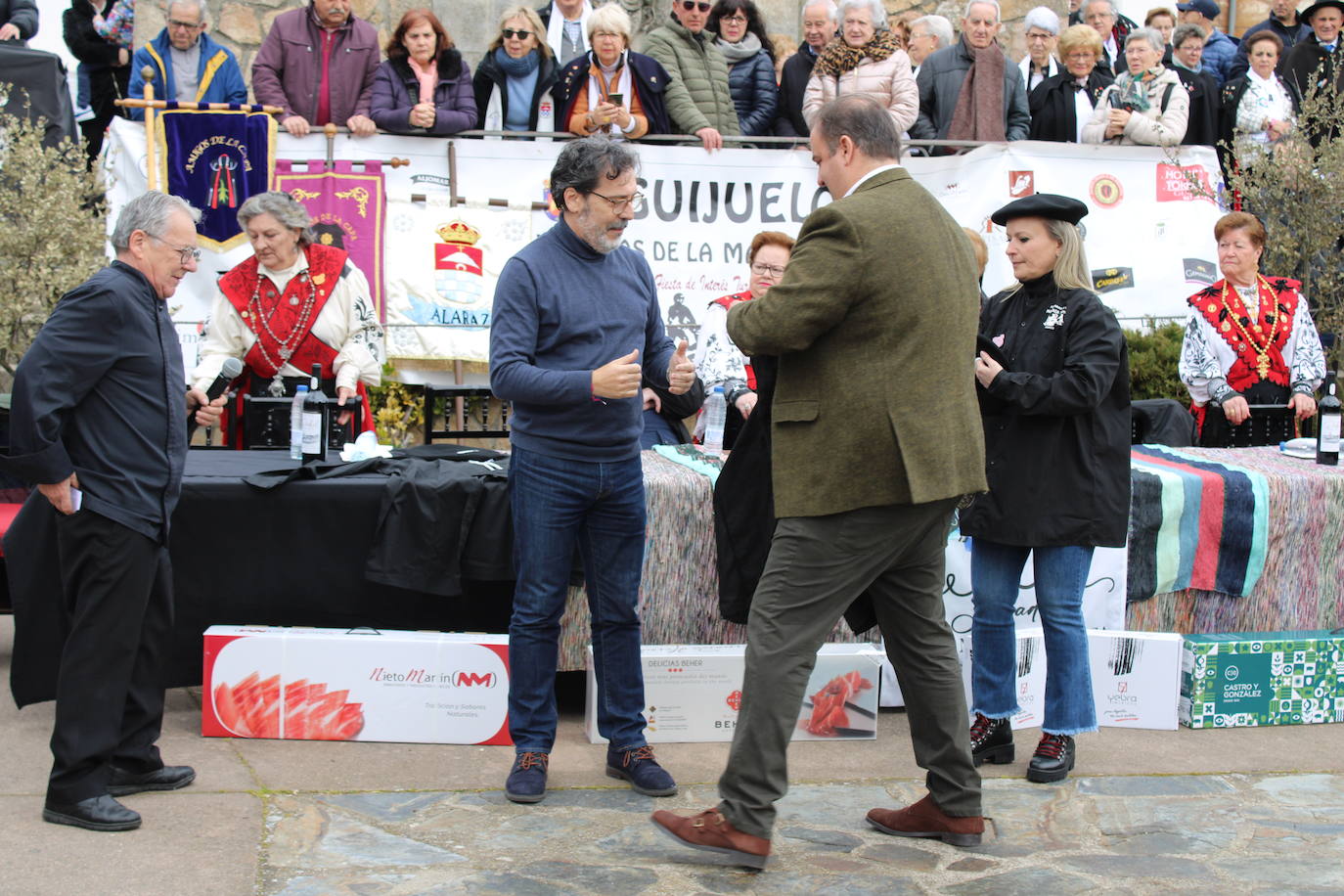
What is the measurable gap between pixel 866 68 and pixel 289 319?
4512 mm

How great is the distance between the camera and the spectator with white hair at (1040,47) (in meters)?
9.58

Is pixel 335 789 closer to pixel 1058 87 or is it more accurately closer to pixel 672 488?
pixel 672 488

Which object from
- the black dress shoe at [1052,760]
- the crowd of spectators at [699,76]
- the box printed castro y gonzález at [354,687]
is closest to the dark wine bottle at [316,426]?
the box printed castro y gonzález at [354,687]

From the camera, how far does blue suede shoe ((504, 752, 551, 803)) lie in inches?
154

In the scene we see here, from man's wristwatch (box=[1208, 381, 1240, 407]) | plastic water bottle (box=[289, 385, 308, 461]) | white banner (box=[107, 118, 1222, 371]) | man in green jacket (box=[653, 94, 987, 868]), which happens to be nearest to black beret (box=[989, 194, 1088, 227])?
man in green jacket (box=[653, 94, 987, 868])

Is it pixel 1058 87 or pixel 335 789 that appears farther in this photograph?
pixel 1058 87

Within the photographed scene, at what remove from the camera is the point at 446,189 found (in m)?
8.21

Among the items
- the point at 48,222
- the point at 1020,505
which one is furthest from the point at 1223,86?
the point at 48,222

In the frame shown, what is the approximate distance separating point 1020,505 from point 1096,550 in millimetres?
883

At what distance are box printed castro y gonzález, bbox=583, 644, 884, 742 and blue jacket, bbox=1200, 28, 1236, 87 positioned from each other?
→ 25.2ft

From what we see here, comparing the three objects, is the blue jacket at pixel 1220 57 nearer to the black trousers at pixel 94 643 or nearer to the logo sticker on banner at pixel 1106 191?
the logo sticker on banner at pixel 1106 191

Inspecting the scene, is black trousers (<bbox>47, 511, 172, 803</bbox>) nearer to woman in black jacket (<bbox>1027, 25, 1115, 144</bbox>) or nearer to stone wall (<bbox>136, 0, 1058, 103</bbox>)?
woman in black jacket (<bbox>1027, 25, 1115, 144</bbox>)

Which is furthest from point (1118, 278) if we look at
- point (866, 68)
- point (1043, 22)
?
point (866, 68)

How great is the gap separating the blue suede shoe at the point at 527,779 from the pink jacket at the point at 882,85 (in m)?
5.70
